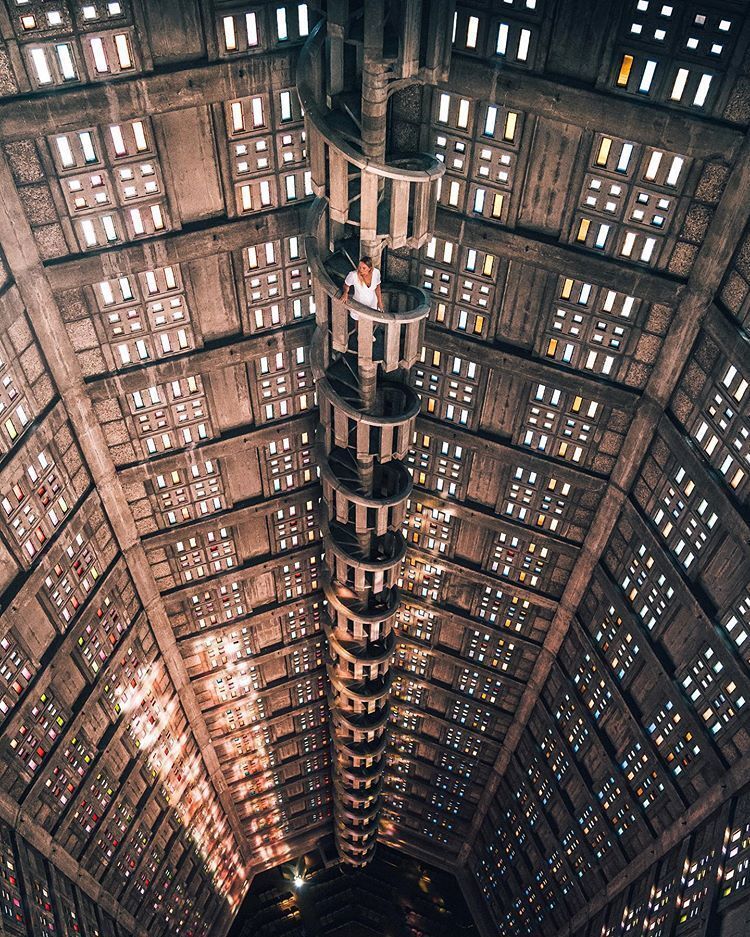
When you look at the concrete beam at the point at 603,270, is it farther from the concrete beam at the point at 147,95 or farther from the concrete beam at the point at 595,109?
the concrete beam at the point at 147,95

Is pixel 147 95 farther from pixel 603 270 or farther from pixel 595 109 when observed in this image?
pixel 603 270

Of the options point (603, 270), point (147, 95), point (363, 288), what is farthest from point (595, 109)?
point (147, 95)

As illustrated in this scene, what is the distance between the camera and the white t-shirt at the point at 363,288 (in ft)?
149

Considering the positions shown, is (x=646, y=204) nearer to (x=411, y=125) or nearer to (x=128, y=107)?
(x=411, y=125)

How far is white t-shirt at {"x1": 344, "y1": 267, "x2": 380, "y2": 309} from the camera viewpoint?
149 feet

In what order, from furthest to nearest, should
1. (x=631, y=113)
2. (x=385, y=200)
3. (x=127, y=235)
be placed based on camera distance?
1. (x=127, y=235)
2. (x=385, y=200)
3. (x=631, y=113)

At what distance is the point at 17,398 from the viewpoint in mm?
47094

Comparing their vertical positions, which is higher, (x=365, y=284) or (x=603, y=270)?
(x=603, y=270)

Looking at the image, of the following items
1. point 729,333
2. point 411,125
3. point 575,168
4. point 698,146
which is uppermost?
point 411,125

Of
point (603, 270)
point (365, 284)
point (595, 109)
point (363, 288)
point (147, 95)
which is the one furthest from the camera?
point (603, 270)

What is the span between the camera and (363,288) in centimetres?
4575

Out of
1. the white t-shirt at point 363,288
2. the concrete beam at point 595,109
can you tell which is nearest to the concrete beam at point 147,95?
the concrete beam at point 595,109

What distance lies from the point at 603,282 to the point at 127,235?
29.2m

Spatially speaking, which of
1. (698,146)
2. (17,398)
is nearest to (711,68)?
(698,146)
